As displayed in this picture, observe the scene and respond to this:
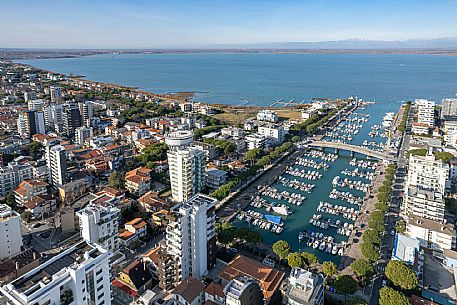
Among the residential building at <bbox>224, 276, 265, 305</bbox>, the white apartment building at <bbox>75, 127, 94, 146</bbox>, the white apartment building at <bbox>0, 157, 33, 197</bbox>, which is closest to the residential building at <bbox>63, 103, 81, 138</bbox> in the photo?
the white apartment building at <bbox>75, 127, 94, 146</bbox>

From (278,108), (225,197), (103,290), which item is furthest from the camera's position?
(278,108)

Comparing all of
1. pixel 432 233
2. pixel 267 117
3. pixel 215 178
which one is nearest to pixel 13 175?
pixel 215 178

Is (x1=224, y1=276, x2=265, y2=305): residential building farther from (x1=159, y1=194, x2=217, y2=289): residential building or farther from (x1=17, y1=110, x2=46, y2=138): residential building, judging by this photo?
(x1=17, y1=110, x2=46, y2=138): residential building

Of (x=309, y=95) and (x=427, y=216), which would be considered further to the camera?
(x=309, y=95)

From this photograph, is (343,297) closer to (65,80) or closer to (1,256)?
(1,256)

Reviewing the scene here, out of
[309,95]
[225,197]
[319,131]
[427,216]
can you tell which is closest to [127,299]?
[225,197]

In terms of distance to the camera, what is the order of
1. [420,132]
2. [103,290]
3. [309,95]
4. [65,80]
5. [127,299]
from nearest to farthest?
[103,290] → [127,299] → [420,132] → [309,95] → [65,80]

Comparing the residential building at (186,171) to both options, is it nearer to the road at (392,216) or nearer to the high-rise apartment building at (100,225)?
the high-rise apartment building at (100,225)

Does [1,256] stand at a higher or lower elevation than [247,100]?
lower
